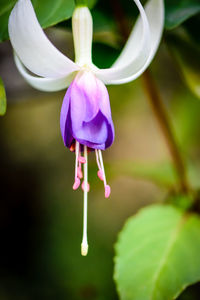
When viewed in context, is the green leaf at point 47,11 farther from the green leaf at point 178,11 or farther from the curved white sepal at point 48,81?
the green leaf at point 178,11

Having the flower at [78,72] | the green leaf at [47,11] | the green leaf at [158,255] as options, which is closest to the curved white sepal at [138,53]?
the flower at [78,72]

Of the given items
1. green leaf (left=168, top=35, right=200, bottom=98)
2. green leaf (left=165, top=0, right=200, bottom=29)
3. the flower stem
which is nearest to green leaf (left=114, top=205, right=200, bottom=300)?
the flower stem

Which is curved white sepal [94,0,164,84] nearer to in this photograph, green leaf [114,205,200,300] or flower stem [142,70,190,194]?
flower stem [142,70,190,194]

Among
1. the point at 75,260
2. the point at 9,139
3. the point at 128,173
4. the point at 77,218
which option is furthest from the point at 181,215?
the point at 9,139

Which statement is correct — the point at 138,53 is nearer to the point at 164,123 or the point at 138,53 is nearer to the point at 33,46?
the point at 33,46

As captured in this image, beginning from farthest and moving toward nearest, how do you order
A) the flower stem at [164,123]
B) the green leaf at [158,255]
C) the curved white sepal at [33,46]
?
the flower stem at [164,123], the green leaf at [158,255], the curved white sepal at [33,46]

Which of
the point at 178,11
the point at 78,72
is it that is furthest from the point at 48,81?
the point at 178,11
